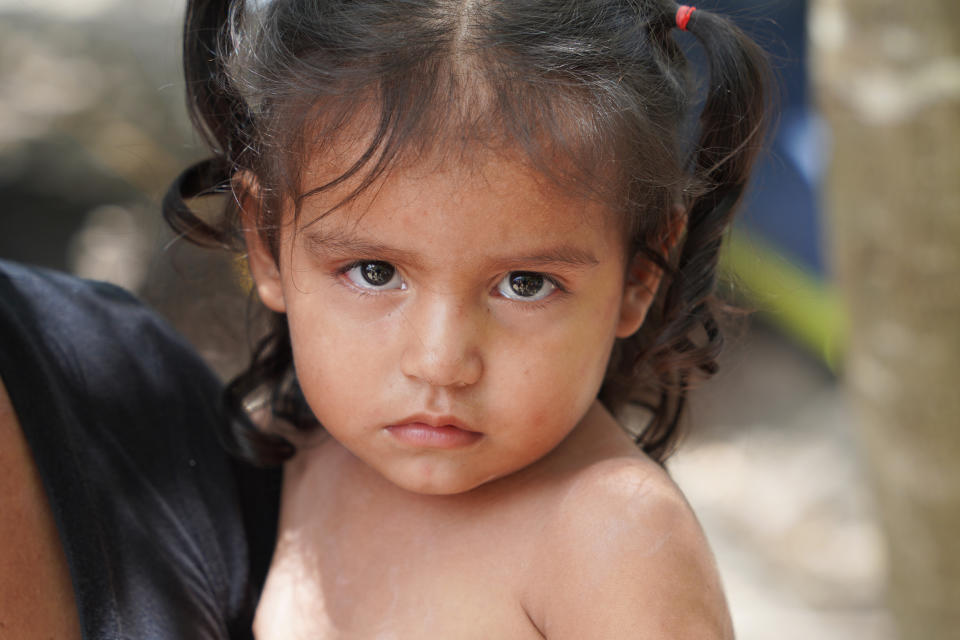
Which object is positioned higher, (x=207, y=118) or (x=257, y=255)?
(x=207, y=118)

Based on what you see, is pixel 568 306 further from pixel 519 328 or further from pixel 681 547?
pixel 681 547

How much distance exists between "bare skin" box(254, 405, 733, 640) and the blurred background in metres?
0.48

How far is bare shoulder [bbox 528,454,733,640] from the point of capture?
1.33 m

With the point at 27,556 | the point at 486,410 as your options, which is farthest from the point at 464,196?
the point at 27,556

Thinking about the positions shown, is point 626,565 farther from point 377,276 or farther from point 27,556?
point 27,556

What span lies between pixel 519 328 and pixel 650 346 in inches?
15.4

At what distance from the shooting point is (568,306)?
146 centimetres

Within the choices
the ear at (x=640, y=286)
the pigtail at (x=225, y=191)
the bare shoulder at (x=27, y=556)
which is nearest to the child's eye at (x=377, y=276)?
the pigtail at (x=225, y=191)

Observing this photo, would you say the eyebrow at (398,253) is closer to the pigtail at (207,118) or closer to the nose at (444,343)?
the nose at (444,343)

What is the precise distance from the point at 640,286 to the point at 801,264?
4109 millimetres

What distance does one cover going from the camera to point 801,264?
549cm

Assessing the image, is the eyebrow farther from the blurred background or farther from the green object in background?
the green object in background

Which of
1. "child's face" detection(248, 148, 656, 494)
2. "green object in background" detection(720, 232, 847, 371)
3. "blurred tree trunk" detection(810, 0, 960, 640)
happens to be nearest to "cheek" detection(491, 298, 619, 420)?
"child's face" detection(248, 148, 656, 494)

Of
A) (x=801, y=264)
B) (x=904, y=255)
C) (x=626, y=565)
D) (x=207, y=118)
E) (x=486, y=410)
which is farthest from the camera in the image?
(x=801, y=264)
